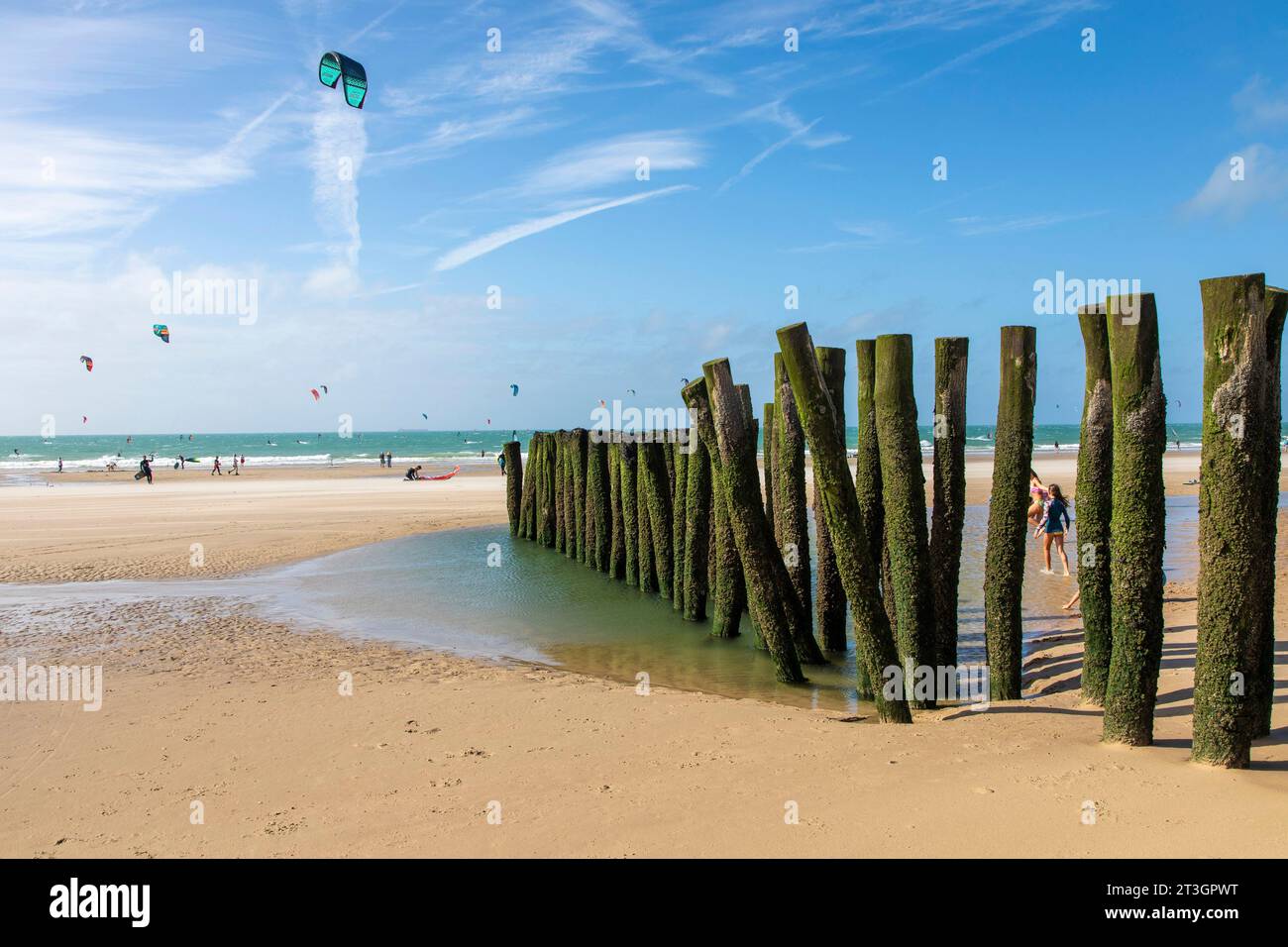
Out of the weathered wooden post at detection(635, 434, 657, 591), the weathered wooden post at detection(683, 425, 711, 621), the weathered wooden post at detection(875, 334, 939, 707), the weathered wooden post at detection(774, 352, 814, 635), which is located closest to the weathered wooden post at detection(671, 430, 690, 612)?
the weathered wooden post at detection(683, 425, 711, 621)

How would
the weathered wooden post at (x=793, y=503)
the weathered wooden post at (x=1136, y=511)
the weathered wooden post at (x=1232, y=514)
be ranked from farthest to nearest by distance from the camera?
the weathered wooden post at (x=793, y=503) → the weathered wooden post at (x=1136, y=511) → the weathered wooden post at (x=1232, y=514)

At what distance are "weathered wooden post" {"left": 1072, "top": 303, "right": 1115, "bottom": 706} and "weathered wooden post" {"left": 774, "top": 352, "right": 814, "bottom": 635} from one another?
313cm

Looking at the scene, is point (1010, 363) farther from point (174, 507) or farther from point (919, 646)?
point (174, 507)

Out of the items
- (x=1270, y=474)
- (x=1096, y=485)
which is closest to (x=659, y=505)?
(x=1096, y=485)

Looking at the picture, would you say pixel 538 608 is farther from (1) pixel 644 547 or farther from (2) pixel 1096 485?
(2) pixel 1096 485

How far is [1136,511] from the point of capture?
506 cm

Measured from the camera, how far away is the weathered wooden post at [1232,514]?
451 cm

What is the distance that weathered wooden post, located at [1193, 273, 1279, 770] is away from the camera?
451 cm

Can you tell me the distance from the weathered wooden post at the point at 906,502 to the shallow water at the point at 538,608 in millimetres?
979

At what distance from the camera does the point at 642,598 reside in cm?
1292

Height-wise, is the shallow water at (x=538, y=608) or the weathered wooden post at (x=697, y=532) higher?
the weathered wooden post at (x=697, y=532)

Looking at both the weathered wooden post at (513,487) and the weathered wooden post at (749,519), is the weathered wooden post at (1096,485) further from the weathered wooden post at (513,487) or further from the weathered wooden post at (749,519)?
the weathered wooden post at (513,487)

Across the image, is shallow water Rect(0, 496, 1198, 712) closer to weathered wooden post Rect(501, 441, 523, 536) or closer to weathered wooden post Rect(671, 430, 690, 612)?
weathered wooden post Rect(671, 430, 690, 612)

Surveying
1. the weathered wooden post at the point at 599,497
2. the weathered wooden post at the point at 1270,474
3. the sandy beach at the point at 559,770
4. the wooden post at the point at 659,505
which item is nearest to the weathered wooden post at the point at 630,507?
the wooden post at the point at 659,505
